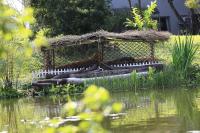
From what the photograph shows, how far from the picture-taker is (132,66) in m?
25.9

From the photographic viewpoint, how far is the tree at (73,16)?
31.4 m

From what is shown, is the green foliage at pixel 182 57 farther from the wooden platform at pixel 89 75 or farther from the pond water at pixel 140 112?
the pond water at pixel 140 112

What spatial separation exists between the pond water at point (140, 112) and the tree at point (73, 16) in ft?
32.6

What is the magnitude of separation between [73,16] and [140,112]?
57.6ft

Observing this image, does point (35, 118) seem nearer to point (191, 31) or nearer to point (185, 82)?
point (185, 82)

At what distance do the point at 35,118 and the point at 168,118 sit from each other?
427 centimetres

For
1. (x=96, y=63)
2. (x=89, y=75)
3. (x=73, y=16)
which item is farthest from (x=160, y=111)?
(x=73, y=16)

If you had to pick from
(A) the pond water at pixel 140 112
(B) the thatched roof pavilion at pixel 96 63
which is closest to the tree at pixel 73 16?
(B) the thatched roof pavilion at pixel 96 63

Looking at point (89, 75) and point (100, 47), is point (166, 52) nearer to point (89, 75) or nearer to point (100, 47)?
point (100, 47)

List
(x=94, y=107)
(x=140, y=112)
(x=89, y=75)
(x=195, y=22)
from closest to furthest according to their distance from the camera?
1. (x=94, y=107)
2. (x=140, y=112)
3. (x=89, y=75)
4. (x=195, y=22)

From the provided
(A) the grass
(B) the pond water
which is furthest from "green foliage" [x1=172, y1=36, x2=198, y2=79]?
(A) the grass

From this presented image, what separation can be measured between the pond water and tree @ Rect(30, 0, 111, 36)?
9.95m

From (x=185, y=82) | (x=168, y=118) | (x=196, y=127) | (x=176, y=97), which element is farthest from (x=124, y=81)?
(x=196, y=127)

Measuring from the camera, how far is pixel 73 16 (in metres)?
31.6
